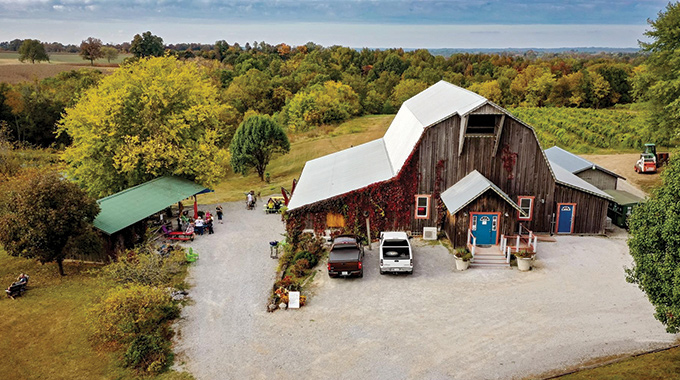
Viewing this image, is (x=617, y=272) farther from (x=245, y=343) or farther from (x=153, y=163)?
(x=153, y=163)

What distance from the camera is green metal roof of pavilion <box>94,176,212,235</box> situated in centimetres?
2488

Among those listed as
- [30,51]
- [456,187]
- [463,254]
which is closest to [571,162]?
[456,187]

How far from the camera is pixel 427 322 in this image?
59.2ft

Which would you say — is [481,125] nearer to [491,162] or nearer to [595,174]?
[491,162]

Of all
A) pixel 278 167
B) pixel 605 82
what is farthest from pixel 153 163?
pixel 605 82

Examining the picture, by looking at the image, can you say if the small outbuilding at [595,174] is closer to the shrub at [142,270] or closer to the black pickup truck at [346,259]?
the black pickup truck at [346,259]

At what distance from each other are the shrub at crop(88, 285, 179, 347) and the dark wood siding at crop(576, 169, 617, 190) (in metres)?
26.5

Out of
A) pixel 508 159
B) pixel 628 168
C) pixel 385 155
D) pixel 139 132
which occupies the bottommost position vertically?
pixel 628 168

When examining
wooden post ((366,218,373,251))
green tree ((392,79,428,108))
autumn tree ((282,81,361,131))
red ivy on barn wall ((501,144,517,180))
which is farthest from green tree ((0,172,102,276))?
green tree ((392,79,428,108))

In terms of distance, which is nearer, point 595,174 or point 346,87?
point 595,174

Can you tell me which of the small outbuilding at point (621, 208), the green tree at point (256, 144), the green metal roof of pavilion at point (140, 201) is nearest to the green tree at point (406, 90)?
the green tree at point (256, 144)

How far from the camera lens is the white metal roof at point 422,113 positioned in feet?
84.1

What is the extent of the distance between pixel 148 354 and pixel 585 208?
22564 mm

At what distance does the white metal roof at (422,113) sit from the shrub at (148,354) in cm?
1488
